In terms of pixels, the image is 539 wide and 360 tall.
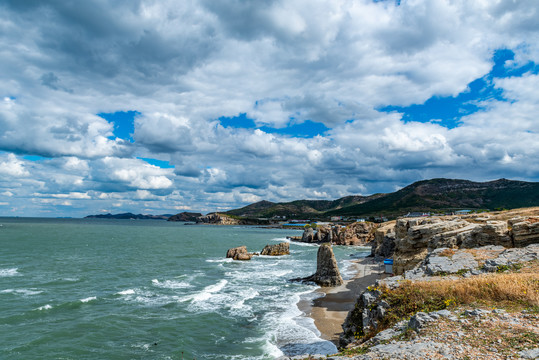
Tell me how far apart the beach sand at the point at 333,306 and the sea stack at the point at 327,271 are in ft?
3.54

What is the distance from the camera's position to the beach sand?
25156mm

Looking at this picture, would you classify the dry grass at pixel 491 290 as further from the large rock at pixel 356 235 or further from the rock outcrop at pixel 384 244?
the large rock at pixel 356 235

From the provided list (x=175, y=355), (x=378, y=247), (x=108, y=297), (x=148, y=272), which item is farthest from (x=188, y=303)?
(x=378, y=247)

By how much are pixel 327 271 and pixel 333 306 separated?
9870 mm

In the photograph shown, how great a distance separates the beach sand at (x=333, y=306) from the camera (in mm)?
25156

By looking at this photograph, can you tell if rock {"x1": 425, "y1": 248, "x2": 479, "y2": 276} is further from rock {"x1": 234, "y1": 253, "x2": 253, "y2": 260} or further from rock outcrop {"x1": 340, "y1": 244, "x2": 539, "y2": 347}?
rock {"x1": 234, "y1": 253, "x2": 253, "y2": 260}

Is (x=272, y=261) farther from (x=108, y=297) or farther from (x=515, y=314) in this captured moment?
(x=515, y=314)

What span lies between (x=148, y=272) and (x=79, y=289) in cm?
1280

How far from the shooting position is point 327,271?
41.3m

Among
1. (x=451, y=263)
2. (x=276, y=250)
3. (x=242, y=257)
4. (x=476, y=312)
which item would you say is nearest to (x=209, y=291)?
(x=451, y=263)

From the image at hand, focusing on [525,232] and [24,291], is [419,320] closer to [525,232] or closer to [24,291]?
[525,232]

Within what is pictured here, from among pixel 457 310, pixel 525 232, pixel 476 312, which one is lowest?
pixel 457 310

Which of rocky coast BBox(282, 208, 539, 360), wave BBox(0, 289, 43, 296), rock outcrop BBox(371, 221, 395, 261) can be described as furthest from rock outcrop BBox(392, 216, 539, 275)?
wave BBox(0, 289, 43, 296)

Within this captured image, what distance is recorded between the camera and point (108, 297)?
112 ft
